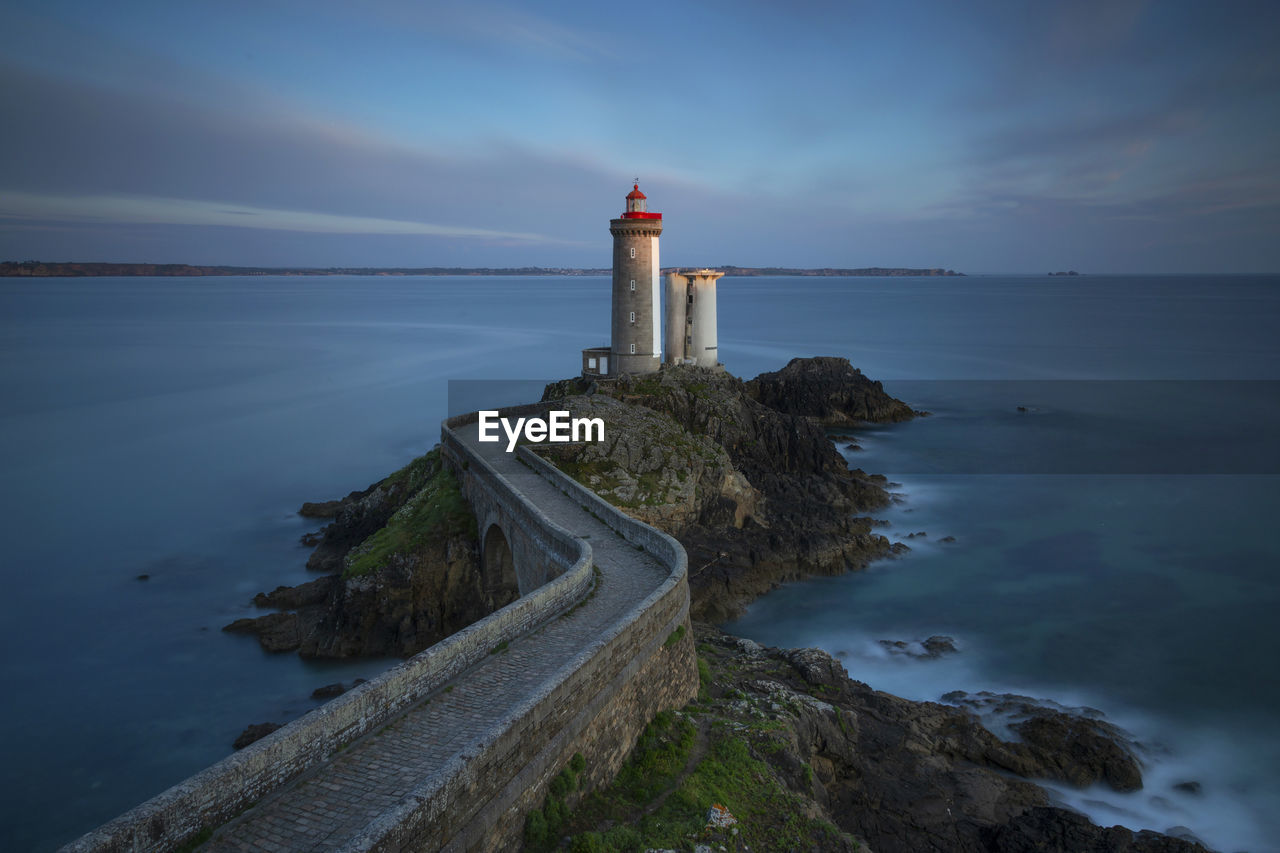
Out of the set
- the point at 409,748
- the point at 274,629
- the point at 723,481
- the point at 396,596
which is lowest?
the point at 274,629

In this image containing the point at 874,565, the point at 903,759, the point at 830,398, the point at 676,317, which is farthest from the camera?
the point at 830,398

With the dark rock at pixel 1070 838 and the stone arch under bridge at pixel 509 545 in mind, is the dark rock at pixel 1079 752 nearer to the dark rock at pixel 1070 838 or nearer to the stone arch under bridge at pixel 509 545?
the dark rock at pixel 1070 838

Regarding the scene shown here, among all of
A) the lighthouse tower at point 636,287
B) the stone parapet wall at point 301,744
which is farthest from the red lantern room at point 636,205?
the stone parapet wall at point 301,744

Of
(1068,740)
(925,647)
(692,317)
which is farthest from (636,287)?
(1068,740)

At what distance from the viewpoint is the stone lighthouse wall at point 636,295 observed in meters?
32.8

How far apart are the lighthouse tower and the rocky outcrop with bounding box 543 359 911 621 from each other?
165 cm

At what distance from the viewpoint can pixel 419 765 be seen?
862 centimetres

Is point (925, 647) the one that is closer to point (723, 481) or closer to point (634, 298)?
point (723, 481)

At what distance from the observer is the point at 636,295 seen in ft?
109

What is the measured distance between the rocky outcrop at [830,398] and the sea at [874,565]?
188 cm

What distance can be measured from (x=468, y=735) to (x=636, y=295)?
25772 millimetres

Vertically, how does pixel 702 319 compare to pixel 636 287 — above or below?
below

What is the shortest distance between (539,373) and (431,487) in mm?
39371

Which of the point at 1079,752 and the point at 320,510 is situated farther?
the point at 320,510
